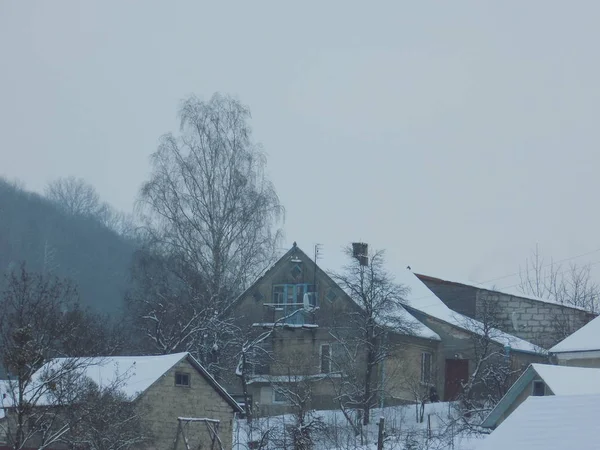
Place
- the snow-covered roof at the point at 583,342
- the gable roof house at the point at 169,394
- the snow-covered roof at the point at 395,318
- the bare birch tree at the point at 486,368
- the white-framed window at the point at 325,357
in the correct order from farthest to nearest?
1. the white-framed window at the point at 325,357
2. the snow-covered roof at the point at 395,318
3. the bare birch tree at the point at 486,368
4. the snow-covered roof at the point at 583,342
5. the gable roof house at the point at 169,394

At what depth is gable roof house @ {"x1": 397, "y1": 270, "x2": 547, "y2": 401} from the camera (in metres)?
43.2

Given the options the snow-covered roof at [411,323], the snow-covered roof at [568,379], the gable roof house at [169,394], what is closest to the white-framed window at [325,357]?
the snow-covered roof at [411,323]

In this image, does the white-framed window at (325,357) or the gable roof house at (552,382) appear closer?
the gable roof house at (552,382)

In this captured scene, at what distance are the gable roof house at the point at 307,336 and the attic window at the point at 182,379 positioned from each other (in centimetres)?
613

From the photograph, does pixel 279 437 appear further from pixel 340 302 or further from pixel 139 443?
pixel 340 302

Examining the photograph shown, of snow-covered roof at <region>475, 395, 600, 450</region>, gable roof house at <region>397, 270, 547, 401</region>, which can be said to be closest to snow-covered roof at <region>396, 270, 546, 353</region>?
gable roof house at <region>397, 270, 547, 401</region>

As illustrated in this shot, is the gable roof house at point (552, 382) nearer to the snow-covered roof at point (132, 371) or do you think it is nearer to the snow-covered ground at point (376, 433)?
the snow-covered ground at point (376, 433)

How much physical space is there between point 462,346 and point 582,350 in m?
7.32

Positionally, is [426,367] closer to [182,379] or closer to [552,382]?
[182,379]

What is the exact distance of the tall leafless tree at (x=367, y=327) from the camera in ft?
133

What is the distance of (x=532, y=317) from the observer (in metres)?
48.4

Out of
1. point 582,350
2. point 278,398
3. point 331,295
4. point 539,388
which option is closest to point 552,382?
point 539,388

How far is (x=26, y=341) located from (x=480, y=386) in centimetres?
2402

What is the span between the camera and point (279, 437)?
3425 centimetres
